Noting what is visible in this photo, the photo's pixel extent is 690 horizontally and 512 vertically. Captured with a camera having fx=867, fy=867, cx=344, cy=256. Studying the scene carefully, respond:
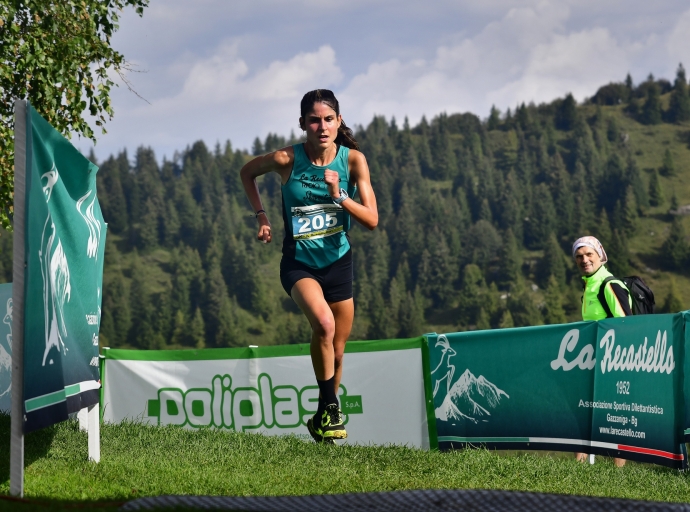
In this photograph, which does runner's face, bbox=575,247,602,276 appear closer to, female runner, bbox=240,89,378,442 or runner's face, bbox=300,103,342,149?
female runner, bbox=240,89,378,442

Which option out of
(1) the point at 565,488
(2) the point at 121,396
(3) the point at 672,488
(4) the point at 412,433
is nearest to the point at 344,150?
(1) the point at 565,488

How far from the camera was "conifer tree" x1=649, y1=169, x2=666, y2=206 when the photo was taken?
192 meters

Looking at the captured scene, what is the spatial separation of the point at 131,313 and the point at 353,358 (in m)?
160

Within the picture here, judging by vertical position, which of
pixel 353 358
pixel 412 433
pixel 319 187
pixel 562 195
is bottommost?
pixel 412 433

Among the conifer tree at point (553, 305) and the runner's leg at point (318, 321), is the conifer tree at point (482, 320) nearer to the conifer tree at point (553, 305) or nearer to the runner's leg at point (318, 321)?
the conifer tree at point (553, 305)

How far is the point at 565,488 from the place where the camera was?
490 cm

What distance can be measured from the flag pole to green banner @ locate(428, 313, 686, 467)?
533 centimetres

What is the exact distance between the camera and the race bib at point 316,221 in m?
6.21

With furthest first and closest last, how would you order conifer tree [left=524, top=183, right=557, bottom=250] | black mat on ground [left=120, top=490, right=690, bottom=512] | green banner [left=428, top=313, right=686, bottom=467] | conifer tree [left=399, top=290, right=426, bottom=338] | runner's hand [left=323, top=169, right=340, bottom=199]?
conifer tree [left=524, top=183, right=557, bottom=250] < conifer tree [left=399, top=290, right=426, bottom=338] < green banner [left=428, top=313, right=686, bottom=467] < runner's hand [left=323, top=169, right=340, bottom=199] < black mat on ground [left=120, top=490, right=690, bottom=512]

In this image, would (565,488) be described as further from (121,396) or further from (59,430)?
(121,396)

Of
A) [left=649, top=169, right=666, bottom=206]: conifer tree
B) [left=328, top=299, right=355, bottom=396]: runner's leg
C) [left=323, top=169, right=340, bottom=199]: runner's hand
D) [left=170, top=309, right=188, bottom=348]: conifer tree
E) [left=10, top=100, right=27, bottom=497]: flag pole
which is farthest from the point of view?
[left=649, top=169, right=666, bottom=206]: conifer tree

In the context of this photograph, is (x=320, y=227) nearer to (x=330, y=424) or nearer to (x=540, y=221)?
(x=330, y=424)

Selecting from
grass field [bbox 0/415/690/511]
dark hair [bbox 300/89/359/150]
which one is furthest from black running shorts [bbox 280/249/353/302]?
grass field [bbox 0/415/690/511]

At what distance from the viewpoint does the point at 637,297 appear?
834 cm
